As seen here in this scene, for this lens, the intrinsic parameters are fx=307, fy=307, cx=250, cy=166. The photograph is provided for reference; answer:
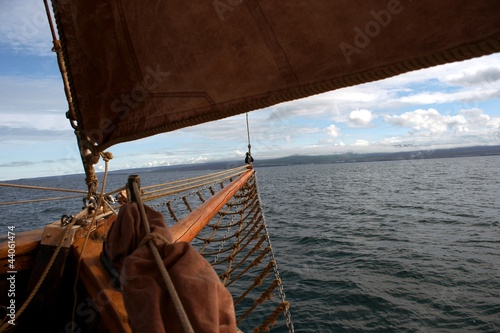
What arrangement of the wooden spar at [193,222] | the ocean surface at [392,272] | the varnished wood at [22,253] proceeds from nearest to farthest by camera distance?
the varnished wood at [22,253] → the wooden spar at [193,222] → the ocean surface at [392,272]

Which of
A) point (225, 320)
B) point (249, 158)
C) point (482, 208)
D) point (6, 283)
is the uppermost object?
point (249, 158)

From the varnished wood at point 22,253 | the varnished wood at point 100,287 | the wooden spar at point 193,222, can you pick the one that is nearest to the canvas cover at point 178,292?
the varnished wood at point 100,287

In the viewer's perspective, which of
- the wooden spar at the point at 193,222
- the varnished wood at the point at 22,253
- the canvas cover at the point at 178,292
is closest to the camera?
the canvas cover at the point at 178,292

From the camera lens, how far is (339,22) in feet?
3.85

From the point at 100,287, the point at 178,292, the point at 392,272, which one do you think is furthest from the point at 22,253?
the point at 392,272

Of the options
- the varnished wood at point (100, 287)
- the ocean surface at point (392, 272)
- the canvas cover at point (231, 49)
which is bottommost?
the ocean surface at point (392, 272)

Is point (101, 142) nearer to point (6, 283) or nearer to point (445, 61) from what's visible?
point (6, 283)

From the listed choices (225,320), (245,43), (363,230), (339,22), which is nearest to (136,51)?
(245,43)

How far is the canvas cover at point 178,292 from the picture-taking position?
1.18m

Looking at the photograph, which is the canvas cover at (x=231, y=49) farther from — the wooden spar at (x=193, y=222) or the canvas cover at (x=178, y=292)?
the wooden spar at (x=193, y=222)

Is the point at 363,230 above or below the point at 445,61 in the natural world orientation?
below

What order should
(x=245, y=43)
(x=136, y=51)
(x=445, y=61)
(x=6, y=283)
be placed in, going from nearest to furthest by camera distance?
1. (x=445, y=61)
2. (x=245, y=43)
3. (x=136, y=51)
4. (x=6, y=283)

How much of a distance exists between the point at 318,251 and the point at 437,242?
19.2 ft

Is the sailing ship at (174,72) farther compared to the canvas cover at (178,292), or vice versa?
the canvas cover at (178,292)
